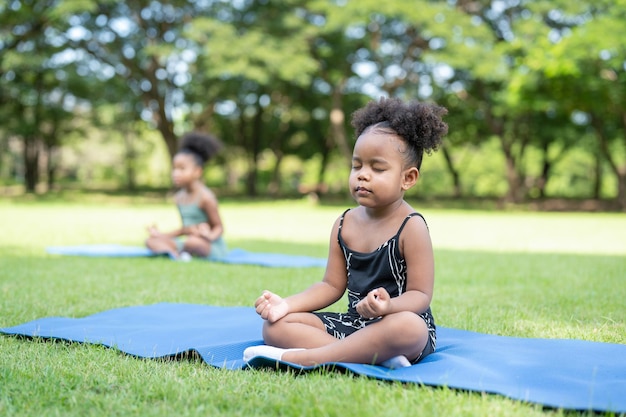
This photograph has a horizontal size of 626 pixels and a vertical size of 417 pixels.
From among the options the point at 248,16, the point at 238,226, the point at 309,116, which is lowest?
the point at 238,226

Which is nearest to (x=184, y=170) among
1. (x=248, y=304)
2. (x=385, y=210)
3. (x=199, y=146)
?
(x=199, y=146)

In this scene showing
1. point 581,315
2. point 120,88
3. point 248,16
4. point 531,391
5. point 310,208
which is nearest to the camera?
point 531,391

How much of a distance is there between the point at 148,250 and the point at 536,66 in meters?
14.8

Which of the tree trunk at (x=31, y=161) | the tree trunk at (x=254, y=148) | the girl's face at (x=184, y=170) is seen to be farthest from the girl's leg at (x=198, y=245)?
the tree trunk at (x=31, y=161)

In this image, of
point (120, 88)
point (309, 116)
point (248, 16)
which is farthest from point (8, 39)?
point (309, 116)

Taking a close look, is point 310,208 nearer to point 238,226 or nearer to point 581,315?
point 238,226

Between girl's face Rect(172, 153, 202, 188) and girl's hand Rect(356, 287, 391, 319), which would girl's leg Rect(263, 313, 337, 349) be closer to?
girl's hand Rect(356, 287, 391, 319)

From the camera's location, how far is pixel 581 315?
4.38 m

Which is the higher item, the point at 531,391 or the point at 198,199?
the point at 198,199

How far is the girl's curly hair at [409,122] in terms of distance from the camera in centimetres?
309

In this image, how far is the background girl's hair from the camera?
25.0 ft

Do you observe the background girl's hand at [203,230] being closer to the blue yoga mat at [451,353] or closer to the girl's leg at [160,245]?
the girl's leg at [160,245]

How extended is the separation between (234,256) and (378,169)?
16.1ft

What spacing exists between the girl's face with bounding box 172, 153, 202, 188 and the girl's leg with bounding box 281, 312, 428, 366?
194 inches
